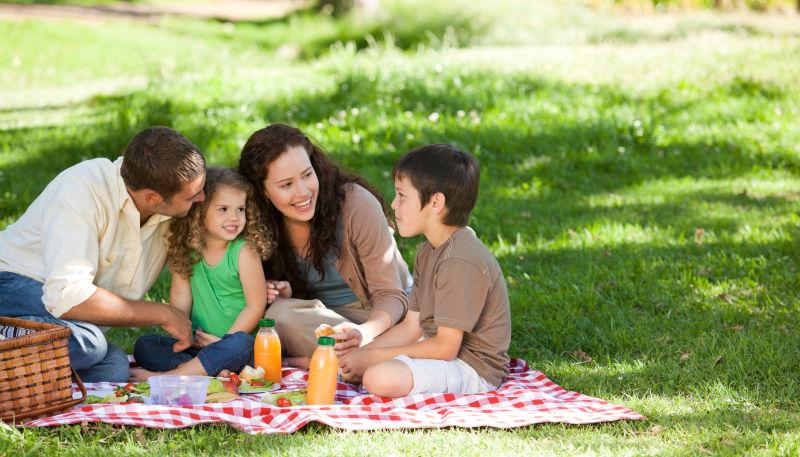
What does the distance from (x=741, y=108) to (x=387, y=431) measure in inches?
252

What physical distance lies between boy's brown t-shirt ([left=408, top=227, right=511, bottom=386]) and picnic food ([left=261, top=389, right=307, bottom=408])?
0.58m

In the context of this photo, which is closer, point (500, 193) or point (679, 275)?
point (679, 275)

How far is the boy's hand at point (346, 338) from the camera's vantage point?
418 centimetres

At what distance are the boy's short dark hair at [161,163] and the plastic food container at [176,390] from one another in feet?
2.40

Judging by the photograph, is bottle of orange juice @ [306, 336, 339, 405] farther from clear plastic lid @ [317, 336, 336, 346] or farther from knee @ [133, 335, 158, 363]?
knee @ [133, 335, 158, 363]

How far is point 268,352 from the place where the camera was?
4152 millimetres

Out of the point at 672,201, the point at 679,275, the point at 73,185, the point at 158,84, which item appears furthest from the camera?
the point at 158,84

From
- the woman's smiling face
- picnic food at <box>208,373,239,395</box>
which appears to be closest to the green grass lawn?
picnic food at <box>208,373,239,395</box>

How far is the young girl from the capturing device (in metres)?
4.28

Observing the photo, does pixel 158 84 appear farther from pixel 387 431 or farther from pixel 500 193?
pixel 387 431

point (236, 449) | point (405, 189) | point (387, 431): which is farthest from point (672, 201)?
point (236, 449)

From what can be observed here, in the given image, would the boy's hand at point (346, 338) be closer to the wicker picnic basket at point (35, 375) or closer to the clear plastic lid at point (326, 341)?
the clear plastic lid at point (326, 341)

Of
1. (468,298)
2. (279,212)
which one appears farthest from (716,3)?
(468,298)

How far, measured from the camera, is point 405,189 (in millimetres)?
3932
